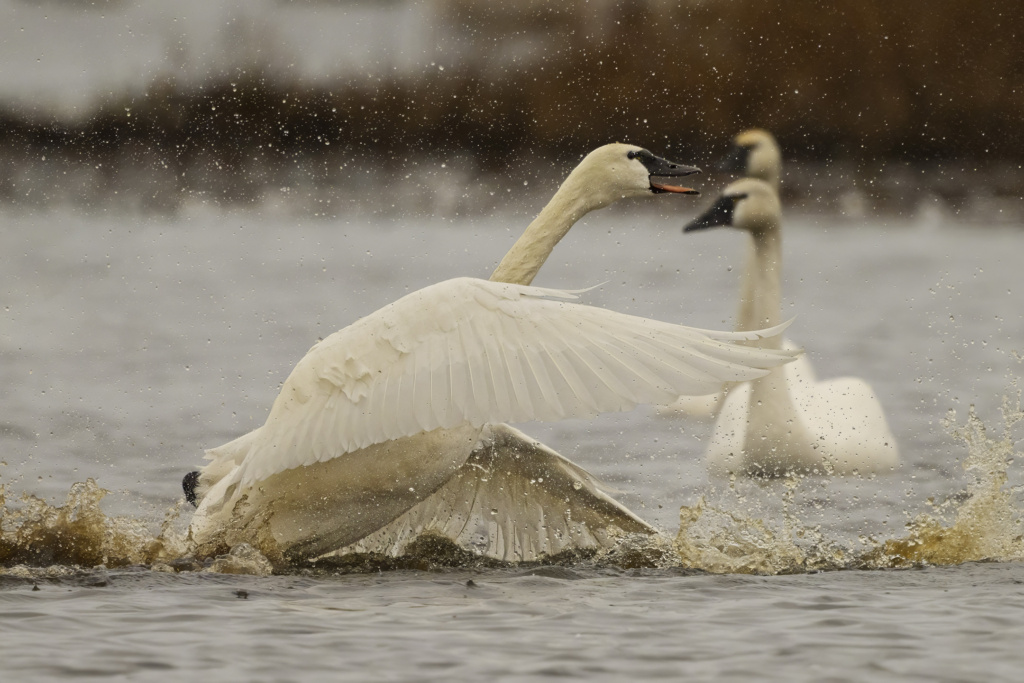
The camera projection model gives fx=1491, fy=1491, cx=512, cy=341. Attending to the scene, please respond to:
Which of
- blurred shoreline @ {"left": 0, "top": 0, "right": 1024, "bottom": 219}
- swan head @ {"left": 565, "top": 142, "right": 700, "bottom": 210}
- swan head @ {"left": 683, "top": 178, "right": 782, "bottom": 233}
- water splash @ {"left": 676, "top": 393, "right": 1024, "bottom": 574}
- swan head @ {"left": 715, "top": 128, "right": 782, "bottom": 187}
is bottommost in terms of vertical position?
water splash @ {"left": 676, "top": 393, "right": 1024, "bottom": 574}

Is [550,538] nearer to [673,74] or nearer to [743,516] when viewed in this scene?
[743,516]

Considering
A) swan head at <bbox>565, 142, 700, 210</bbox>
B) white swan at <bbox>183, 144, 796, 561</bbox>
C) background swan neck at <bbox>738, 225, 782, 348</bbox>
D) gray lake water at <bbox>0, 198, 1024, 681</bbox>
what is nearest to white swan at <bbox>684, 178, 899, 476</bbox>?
gray lake water at <bbox>0, 198, 1024, 681</bbox>

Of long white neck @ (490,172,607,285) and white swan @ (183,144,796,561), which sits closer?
white swan @ (183,144,796,561)

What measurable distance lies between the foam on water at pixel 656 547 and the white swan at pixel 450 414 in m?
0.13

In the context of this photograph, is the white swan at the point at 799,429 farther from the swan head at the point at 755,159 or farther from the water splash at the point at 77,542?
the water splash at the point at 77,542

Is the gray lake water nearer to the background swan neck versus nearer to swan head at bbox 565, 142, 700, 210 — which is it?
the background swan neck

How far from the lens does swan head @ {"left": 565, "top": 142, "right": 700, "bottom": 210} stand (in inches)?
249

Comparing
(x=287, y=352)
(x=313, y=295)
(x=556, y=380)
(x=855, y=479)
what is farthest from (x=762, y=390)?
(x=313, y=295)

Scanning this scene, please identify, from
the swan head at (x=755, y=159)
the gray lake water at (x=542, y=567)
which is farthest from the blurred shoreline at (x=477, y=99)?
the swan head at (x=755, y=159)

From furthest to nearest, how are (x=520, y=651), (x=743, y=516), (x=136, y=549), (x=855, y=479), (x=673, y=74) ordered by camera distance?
(x=673, y=74) < (x=855, y=479) < (x=743, y=516) < (x=136, y=549) < (x=520, y=651)

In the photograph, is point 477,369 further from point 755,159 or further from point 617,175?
point 755,159

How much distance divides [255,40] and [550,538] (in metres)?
20.3

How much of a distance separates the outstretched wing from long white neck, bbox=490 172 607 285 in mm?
735

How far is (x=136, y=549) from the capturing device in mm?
5461
